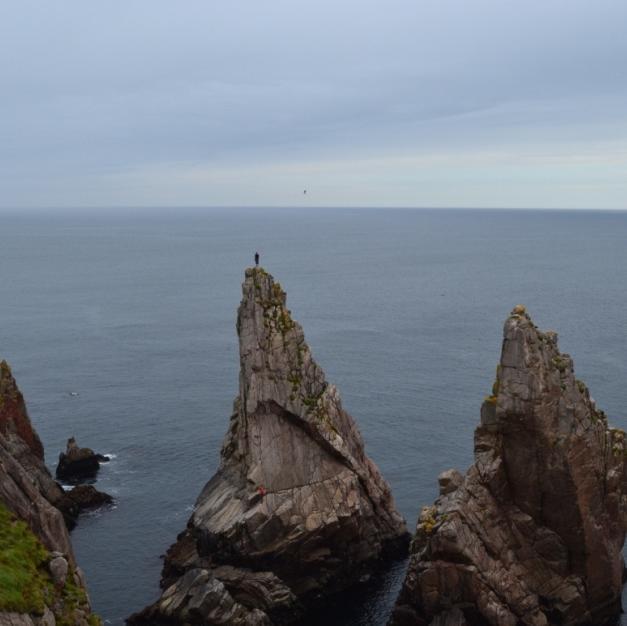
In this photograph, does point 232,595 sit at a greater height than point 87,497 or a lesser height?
lesser

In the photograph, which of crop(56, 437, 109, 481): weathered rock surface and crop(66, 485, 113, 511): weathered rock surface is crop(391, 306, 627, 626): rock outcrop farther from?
crop(56, 437, 109, 481): weathered rock surface

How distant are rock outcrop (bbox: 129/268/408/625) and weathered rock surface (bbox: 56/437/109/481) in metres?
23.2

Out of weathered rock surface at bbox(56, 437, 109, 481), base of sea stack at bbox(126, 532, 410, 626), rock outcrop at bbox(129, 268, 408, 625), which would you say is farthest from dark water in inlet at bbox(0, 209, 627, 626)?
rock outcrop at bbox(129, 268, 408, 625)

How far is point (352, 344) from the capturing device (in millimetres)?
147125

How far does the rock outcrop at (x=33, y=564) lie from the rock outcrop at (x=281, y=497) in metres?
16.0

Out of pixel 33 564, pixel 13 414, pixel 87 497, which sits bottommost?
pixel 87 497

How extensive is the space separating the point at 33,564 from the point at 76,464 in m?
48.2

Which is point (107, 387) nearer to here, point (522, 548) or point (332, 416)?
point (332, 416)

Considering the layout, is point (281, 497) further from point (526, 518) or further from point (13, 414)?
point (13, 414)

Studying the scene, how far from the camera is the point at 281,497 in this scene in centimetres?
6612

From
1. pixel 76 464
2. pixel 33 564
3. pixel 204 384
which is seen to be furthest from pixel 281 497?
pixel 204 384

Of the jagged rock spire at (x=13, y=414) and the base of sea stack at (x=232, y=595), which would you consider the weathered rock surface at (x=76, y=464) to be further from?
the base of sea stack at (x=232, y=595)

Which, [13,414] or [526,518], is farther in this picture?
[13,414]

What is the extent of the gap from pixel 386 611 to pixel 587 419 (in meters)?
21.0
